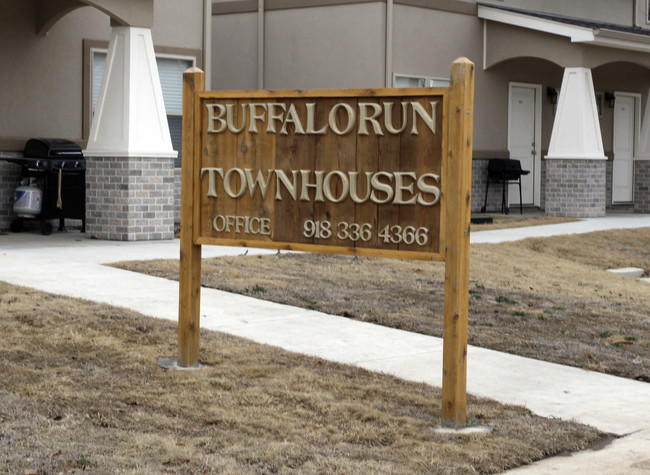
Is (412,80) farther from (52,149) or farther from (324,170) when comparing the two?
(324,170)

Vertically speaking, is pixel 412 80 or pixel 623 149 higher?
pixel 412 80

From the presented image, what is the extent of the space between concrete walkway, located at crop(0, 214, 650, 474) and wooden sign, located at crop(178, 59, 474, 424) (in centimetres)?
87

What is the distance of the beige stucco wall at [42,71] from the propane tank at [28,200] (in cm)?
91

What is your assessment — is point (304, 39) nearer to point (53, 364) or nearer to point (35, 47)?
point (35, 47)

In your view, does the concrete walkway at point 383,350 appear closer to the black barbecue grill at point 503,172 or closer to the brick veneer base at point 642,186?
the black barbecue grill at point 503,172

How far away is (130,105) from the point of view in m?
14.7

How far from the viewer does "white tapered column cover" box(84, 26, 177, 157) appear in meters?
14.7

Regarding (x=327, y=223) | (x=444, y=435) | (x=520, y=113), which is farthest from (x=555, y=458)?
(x=520, y=113)

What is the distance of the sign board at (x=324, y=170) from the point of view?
6.19 meters

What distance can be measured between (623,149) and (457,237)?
69.7 ft

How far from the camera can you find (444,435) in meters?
5.77

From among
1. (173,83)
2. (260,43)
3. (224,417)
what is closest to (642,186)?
(260,43)

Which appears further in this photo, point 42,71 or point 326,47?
point 326,47

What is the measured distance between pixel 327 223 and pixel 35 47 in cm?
1100
